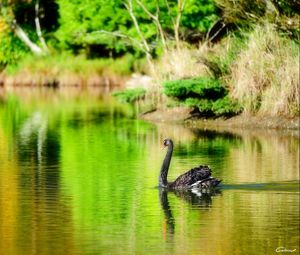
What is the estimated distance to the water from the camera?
15.8m

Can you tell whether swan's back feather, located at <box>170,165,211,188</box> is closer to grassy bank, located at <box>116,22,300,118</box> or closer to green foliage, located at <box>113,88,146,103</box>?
grassy bank, located at <box>116,22,300,118</box>

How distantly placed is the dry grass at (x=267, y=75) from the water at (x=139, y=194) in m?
1.34

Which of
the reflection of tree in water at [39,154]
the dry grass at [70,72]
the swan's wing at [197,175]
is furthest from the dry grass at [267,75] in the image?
the dry grass at [70,72]

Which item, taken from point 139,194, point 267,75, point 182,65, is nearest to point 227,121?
point 267,75

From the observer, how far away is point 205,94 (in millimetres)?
33000

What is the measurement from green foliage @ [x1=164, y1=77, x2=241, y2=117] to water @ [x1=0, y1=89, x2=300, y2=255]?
1.00 metres

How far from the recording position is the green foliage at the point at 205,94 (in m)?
32.6

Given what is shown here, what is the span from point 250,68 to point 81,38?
30228mm

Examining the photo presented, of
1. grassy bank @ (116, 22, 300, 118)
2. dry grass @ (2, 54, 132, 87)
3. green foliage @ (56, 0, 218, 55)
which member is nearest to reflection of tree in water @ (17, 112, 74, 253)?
grassy bank @ (116, 22, 300, 118)

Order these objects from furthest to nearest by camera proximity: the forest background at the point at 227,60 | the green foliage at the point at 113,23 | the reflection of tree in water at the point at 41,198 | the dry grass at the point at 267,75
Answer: the green foliage at the point at 113,23 → the forest background at the point at 227,60 → the dry grass at the point at 267,75 → the reflection of tree in water at the point at 41,198

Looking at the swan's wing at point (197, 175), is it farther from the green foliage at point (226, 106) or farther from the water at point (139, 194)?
the green foliage at point (226, 106)

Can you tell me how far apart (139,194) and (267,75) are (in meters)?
12.8

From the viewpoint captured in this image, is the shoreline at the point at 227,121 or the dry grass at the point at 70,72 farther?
the dry grass at the point at 70,72

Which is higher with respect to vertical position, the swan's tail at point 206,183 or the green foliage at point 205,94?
the green foliage at point 205,94
